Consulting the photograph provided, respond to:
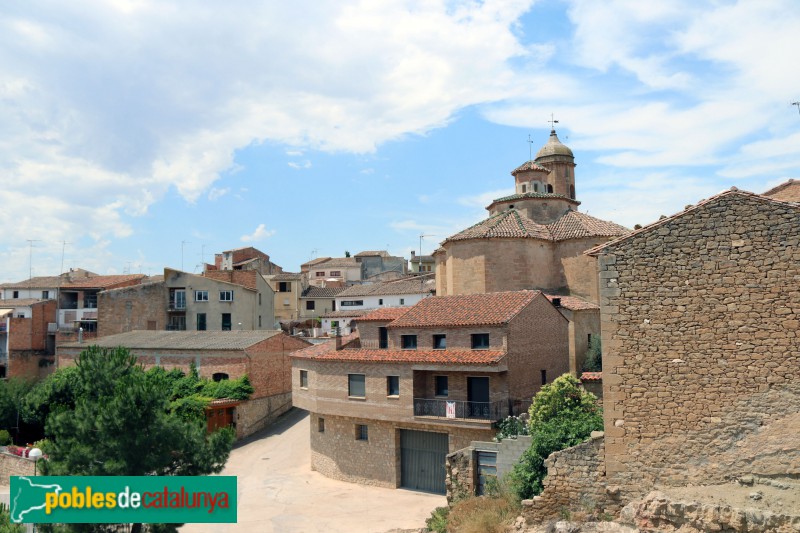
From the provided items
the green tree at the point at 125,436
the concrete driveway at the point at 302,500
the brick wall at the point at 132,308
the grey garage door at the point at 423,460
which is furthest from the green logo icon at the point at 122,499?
the brick wall at the point at 132,308

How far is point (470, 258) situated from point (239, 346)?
45.7 ft

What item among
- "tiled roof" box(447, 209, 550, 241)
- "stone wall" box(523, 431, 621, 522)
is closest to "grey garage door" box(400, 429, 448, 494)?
"stone wall" box(523, 431, 621, 522)

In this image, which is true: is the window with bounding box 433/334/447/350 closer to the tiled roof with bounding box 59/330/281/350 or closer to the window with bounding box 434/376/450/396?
the window with bounding box 434/376/450/396

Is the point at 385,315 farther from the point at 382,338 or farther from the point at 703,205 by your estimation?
the point at 703,205

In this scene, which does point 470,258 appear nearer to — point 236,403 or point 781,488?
point 236,403

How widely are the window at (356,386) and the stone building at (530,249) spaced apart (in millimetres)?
9647

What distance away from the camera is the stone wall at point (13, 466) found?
87.6 ft

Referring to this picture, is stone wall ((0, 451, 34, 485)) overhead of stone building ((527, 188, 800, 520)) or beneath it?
beneath

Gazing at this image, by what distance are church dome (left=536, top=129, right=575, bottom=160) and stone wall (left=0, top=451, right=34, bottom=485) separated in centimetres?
3993

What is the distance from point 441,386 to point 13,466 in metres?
19.9

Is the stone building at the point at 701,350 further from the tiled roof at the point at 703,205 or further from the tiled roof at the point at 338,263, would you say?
the tiled roof at the point at 338,263

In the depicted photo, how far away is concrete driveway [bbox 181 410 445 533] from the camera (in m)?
20.8

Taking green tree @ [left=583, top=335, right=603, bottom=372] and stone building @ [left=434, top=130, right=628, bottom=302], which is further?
stone building @ [left=434, top=130, right=628, bottom=302]

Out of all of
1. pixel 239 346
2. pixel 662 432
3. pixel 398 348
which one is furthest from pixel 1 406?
pixel 662 432
